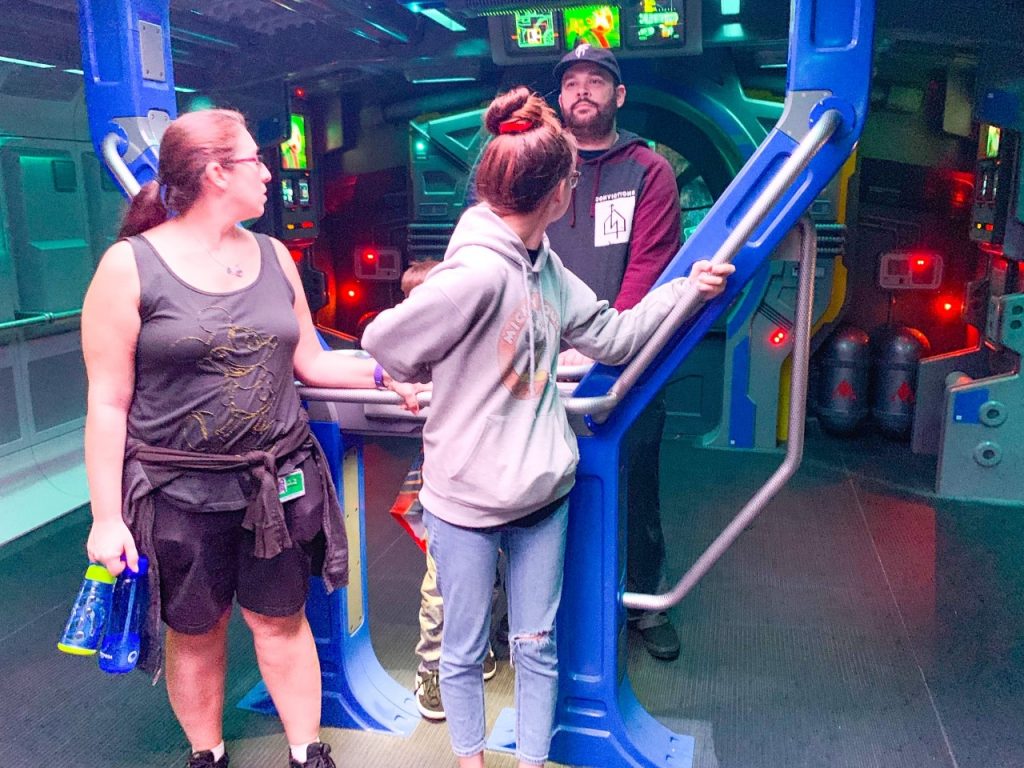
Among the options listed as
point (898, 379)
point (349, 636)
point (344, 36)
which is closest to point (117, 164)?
point (349, 636)

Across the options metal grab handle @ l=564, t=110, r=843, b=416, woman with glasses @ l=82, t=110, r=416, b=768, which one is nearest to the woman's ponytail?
woman with glasses @ l=82, t=110, r=416, b=768

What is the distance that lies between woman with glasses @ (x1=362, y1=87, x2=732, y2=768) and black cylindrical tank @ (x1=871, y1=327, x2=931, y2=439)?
12.3 feet

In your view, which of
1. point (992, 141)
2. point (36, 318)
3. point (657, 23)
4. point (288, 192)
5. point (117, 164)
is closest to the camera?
point (117, 164)

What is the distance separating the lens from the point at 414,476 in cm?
239

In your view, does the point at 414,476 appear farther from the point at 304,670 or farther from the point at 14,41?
the point at 14,41

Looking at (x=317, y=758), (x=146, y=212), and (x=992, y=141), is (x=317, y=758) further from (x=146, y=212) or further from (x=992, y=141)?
(x=992, y=141)

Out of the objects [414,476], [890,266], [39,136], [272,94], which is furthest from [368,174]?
[414,476]

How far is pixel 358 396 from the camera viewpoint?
1.99 m

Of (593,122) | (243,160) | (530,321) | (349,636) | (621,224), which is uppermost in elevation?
(593,122)

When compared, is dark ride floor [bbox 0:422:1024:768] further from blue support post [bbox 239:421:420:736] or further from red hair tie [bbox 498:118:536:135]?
red hair tie [bbox 498:118:536:135]

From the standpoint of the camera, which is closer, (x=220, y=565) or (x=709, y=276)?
(x=709, y=276)

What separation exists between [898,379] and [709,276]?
3821 mm

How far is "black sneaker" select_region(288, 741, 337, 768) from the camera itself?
2016 mm

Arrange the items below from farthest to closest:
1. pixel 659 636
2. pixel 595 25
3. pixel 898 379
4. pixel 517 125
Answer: pixel 898 379 < pixel 595 25 < pixel 659 636 < pixel 517 125
